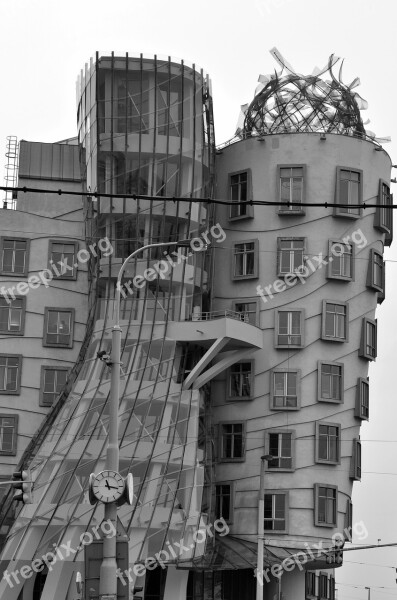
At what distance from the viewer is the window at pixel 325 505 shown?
61469 millimetres

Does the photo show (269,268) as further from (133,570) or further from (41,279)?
(133,570)

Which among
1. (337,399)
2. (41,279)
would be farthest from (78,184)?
(337,399)

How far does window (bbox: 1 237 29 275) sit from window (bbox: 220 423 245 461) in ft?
41.0

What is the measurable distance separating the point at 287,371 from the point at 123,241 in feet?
32.3

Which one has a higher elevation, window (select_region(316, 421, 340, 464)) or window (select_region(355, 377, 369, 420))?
window (select_region(355, 377, 369, 420))

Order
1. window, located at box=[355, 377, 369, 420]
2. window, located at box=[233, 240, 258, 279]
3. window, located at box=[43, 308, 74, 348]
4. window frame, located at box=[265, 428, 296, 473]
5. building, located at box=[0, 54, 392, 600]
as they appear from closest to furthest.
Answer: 1. building, located at box=[0, 54, 392, 600]
2. window frame, located at box=[265, 428, 296, 473]
3. window, located at box=[355, 377, 369, 420]
4. window, located at box=[233, 240, 258, 279]
5. window, located at box=[43, 308, 74, 348]

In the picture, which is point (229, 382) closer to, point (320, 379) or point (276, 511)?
point (320, 379)

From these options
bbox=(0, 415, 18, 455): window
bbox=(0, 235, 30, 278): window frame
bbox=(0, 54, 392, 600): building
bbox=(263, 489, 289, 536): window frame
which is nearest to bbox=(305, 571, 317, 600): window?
bbox=(0, 54, 392, 600): building

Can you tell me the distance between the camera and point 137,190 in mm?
62656

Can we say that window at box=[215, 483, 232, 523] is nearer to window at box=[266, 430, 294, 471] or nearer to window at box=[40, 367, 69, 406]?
window at box=[266, 430, 294, 471]

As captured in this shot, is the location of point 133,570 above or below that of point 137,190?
below

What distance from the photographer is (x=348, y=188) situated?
6475 cm

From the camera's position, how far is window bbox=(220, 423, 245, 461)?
2474 inches

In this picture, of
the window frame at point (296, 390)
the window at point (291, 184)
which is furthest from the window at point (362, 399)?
the window at point (291, 184)
